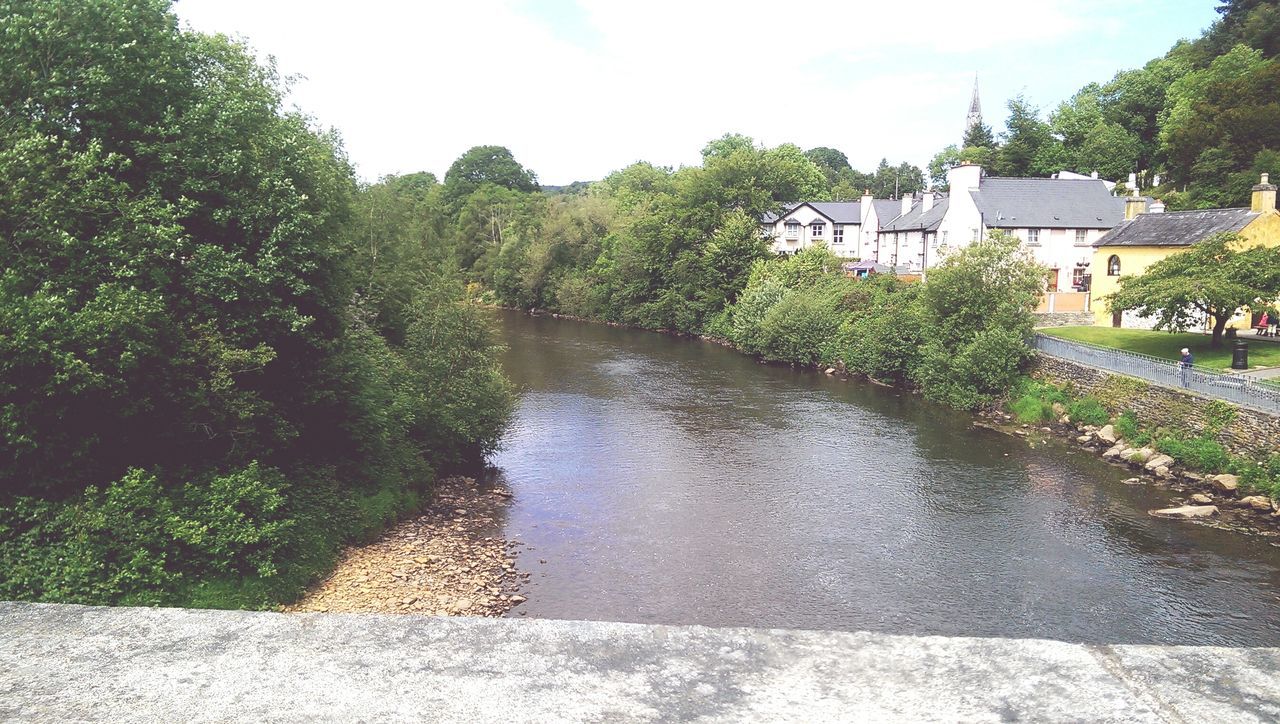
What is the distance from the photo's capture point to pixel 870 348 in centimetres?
4481

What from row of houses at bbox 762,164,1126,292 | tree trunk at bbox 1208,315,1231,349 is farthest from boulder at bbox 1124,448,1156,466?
row of houses at bbox 762,164,1126,292

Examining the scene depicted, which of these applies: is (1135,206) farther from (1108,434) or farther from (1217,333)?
(1108,434)

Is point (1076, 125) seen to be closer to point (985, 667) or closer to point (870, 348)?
point (870, 348)

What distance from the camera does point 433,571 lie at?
19266 millimetres

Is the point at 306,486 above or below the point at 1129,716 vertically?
below

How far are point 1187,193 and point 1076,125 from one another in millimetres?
34076

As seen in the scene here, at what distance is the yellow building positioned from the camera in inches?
1441

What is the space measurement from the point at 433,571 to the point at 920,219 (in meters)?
53.7

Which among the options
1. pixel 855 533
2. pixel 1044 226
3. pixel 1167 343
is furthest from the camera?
pixel 1044 226

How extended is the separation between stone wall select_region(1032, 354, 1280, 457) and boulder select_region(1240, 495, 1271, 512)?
1579 millimetres

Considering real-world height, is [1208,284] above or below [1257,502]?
above

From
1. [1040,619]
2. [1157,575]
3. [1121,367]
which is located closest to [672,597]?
[1040,619]

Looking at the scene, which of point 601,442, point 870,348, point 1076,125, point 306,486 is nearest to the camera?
point 306,486

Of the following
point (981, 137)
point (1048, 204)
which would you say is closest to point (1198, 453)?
point (1048, 204)
